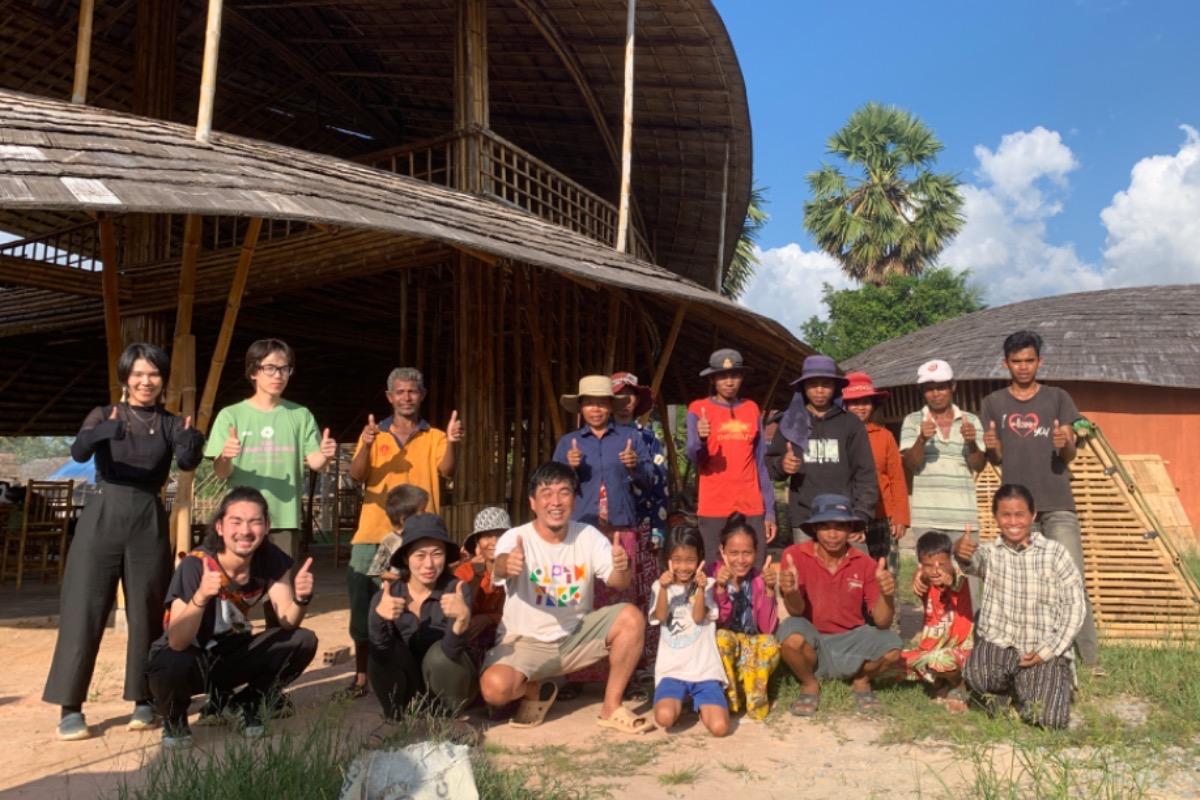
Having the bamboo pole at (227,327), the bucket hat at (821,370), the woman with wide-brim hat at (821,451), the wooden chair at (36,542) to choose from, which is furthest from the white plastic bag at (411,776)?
the wooden chair at (36,542)

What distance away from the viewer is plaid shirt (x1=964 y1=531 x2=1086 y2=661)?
12.5 ft

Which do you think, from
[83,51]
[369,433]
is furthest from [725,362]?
[83,51]

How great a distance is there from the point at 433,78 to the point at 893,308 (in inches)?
786

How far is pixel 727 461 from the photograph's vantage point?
4.69 metres

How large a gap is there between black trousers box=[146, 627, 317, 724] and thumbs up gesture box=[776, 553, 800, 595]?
206 cm

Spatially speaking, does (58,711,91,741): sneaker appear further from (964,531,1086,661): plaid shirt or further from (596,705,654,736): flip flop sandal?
(964,531,1086,661): plaid shirt

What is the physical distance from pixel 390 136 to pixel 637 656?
34.6 feet

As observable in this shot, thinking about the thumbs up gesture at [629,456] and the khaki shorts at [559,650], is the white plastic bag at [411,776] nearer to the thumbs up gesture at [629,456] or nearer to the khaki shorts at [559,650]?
the khaki shorts at [559,650]

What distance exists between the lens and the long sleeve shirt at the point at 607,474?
4539mm

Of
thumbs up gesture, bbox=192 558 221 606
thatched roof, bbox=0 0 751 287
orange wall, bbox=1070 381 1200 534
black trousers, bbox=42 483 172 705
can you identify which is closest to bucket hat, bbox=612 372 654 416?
thumbs up gesture, bbox=192 558 221 606

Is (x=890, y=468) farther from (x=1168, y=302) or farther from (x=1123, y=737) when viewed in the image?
(x=1168, y=302)

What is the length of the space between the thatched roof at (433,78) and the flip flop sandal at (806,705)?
736 cm

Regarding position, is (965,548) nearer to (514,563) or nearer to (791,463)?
(791,463)

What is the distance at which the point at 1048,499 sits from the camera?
14.9 ft
